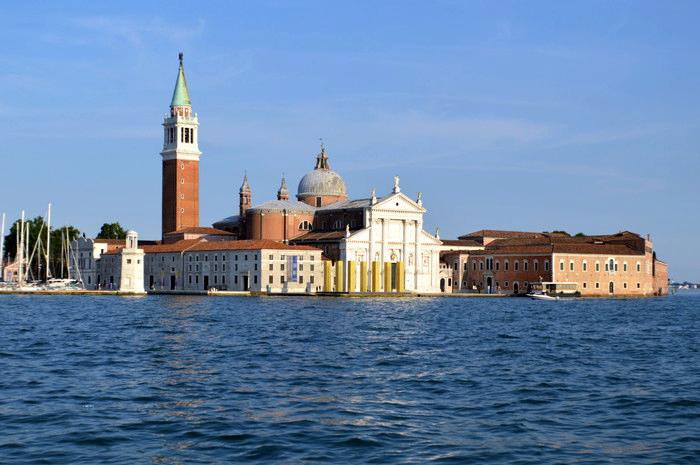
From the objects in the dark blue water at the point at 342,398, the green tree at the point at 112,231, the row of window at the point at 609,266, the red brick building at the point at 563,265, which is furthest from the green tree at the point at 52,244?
the dark blue water at the point at 342,398

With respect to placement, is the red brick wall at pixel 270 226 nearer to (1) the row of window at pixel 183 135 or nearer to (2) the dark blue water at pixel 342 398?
(1) the row of window at pixel 183 135

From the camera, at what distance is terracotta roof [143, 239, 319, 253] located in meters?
78.9

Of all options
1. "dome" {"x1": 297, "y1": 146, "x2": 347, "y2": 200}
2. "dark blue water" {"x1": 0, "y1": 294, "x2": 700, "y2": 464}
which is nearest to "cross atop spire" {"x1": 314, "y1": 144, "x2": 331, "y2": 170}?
"dome" {"x1": 297, "y1": 146, "x2": 347, "y2": 200}

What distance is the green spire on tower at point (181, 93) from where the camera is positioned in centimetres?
9144

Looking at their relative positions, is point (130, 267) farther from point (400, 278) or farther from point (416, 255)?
point (416, 255)

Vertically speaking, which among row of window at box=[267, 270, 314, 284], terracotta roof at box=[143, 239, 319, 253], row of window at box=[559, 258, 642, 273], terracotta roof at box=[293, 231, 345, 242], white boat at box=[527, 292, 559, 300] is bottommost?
white boat at box=[527, 292, 559, 300]

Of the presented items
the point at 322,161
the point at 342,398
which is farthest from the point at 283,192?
the point at 342,398

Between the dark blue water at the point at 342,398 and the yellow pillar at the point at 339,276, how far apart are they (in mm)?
47836

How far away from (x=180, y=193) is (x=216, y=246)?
10.1 m

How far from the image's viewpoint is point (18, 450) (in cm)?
1345

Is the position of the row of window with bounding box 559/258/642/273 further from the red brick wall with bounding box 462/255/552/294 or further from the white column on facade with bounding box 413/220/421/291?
the white column on facade with bounding box 413/220/421/291

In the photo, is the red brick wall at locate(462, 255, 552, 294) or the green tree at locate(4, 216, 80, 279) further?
the green tree at locate(4, 216, 80, 279)

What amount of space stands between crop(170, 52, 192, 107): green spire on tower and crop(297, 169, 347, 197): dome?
37.5ft

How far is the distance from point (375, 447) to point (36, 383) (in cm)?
777
